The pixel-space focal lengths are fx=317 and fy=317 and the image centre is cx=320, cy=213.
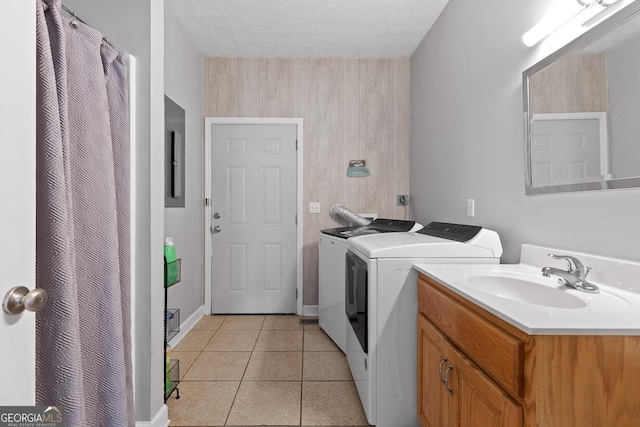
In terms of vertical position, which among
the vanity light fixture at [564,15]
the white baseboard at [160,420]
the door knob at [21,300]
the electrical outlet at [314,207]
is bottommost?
the white baseboard at [160,420]

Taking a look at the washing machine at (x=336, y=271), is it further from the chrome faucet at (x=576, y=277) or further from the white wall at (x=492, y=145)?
the chrome faucet at (x=576, y=277)

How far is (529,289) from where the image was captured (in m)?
1.22

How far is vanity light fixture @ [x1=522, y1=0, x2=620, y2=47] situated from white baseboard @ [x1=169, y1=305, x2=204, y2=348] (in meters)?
3.04

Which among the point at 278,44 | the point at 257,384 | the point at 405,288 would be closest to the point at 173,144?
the point at 278,44

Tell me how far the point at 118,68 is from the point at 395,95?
8.89 ft

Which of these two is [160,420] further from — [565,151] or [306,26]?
[306,26]

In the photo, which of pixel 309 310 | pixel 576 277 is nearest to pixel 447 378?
pixel 576 277

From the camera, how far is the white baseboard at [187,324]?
259 cm

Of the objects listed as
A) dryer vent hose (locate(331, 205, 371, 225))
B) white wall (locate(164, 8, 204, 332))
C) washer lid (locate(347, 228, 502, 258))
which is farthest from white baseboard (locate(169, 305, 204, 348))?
washer lid (locate(347, 228, 502, 258))

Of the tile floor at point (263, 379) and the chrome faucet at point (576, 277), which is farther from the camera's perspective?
the tile floor at point (263, 379)

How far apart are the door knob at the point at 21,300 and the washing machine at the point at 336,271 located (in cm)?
186

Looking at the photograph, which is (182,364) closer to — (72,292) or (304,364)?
(304,364)

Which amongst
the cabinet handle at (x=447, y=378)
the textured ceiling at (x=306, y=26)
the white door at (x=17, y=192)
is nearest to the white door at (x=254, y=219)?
the textured ceiling at (x=306, y=26)

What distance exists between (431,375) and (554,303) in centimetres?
57
